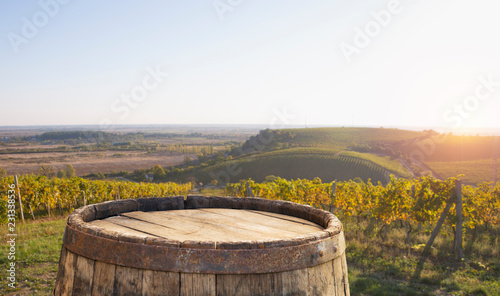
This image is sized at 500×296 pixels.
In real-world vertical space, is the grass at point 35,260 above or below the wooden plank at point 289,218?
below

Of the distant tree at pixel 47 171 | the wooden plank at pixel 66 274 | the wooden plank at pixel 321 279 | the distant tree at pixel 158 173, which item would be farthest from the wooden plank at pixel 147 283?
the distant tree at pixel 158 173

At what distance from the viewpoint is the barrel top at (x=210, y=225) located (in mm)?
1815

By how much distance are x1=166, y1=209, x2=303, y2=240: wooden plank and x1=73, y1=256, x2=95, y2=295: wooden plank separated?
730mm

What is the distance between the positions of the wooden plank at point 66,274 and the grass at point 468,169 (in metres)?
38.7

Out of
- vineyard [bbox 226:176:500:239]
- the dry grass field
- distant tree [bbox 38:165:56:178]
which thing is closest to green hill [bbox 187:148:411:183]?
distant tree [bbox 38:165:56:178]

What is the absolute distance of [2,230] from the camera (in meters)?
8.91

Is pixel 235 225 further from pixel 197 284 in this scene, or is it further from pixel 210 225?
pixel 197 284

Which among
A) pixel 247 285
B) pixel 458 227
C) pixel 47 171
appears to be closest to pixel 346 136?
pixel 47 171

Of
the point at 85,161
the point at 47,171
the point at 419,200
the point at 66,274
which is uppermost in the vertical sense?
the point at 66,274

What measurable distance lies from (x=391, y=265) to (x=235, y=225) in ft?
19.4

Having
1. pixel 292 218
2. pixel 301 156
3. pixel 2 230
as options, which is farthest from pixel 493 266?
pixel 301 156

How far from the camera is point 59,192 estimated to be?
42.0 ft

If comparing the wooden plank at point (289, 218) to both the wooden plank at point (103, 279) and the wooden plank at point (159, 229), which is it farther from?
the wooden plank at point (103, 279)

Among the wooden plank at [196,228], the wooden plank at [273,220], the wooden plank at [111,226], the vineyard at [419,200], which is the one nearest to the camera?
the wooden plank at [196,228]
